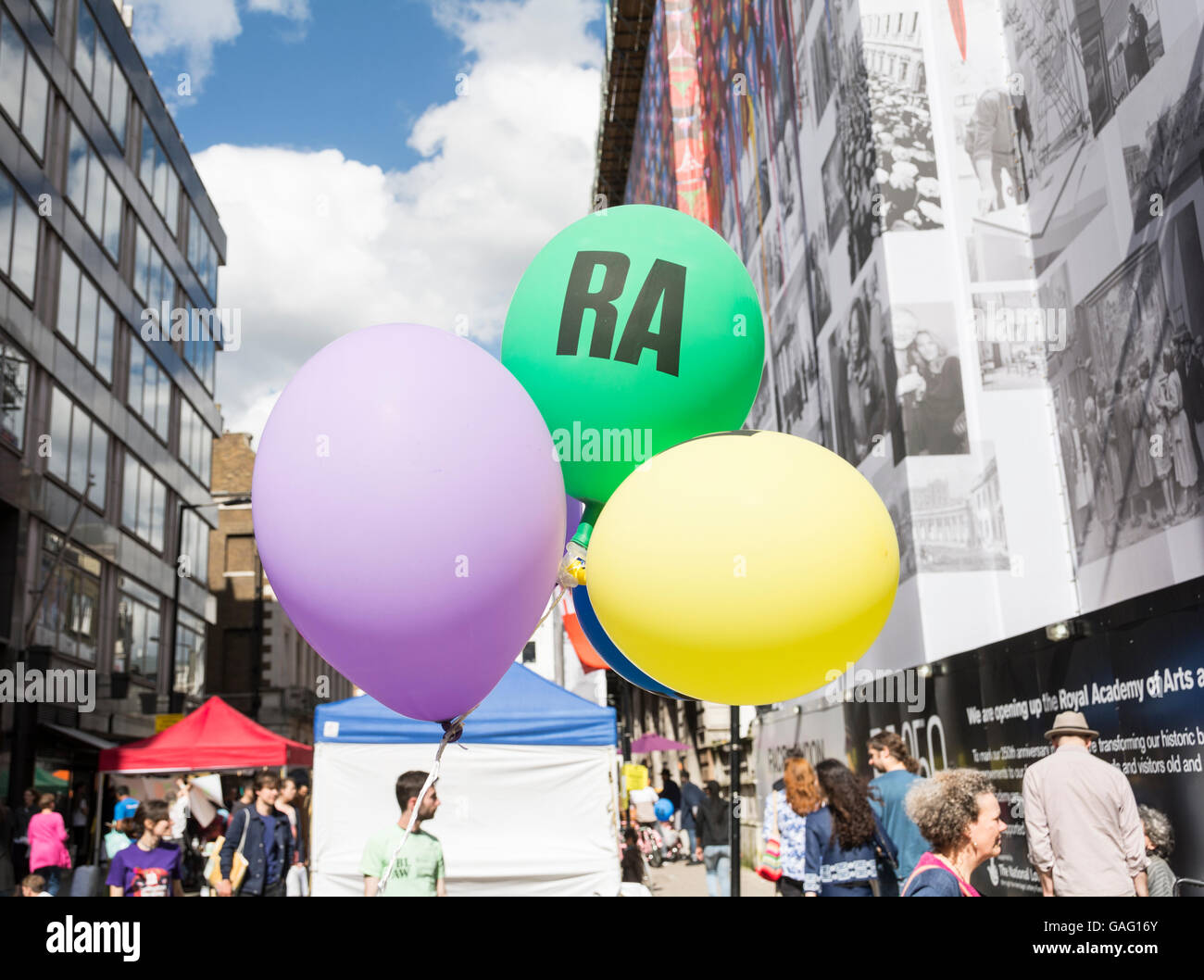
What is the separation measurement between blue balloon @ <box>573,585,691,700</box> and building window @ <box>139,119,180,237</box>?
108 ft

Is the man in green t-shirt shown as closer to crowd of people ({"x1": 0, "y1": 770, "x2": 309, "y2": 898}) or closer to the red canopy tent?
crowd of people ({"x1": 0, "y1": 770, "x2": 309, "y2": 898})

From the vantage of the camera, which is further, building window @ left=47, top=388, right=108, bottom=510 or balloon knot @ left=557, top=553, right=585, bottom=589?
building window @ left=47, top=388, right=108, bottom=510

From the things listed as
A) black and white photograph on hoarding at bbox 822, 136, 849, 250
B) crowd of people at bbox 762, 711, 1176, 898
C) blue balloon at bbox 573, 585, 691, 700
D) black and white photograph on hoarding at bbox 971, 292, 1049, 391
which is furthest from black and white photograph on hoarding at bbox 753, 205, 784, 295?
blue balloon at bbox 573, 585, 691, 700

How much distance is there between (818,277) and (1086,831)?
36.1ft

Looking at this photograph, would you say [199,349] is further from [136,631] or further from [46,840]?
[46,840]

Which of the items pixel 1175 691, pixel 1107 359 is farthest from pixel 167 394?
pixel 1175 691

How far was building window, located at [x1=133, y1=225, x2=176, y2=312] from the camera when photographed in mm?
31859

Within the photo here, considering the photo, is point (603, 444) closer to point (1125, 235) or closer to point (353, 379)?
point (353, 379)

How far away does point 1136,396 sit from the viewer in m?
9.45

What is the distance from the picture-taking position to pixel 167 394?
3528cm

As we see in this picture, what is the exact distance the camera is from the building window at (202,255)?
125ft

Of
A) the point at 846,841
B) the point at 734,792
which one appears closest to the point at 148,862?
the point at 846,841

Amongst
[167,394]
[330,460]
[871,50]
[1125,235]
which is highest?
[167,394]
